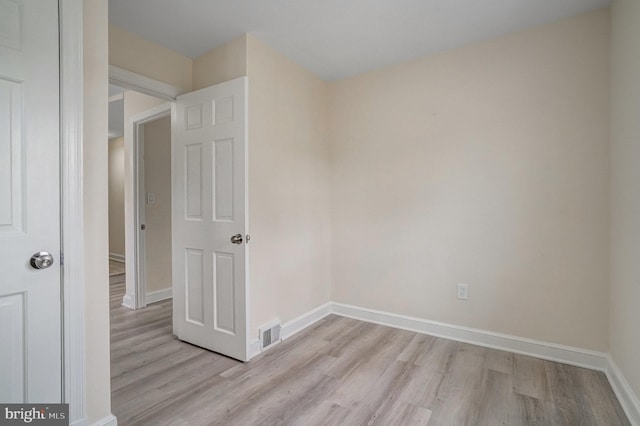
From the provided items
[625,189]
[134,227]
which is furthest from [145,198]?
[625,189]

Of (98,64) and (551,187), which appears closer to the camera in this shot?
(98,64)

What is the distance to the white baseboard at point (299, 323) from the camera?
7.91ft

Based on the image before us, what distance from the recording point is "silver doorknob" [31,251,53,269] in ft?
4.19

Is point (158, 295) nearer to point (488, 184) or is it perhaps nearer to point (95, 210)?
point (95, 210)

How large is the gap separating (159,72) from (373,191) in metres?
2.19

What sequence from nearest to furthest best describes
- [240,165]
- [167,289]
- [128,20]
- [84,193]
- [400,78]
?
[84,193] < [128,20] < [240,165] < [400,78] < [167,289]

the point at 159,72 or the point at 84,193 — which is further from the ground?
the point at 159,72

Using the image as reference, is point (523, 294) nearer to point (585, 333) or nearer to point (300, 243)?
point (585, 333)

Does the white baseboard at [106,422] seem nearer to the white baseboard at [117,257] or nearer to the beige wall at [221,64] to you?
the beige wall at [221,64]

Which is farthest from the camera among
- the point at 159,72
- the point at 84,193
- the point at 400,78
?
the point at 400,78

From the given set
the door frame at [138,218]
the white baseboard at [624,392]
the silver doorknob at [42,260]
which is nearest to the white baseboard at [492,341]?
the white baseboard at [624,392]

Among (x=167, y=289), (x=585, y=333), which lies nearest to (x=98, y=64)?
(x=167, y=289)

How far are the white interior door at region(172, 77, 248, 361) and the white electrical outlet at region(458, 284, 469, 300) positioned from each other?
1.83 metres

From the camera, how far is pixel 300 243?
3.00 m
